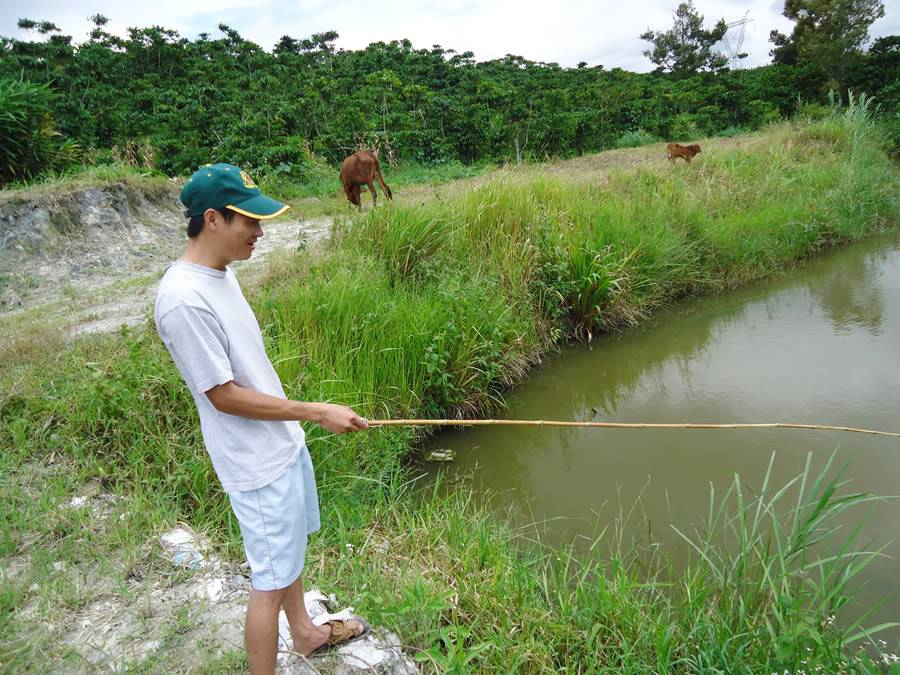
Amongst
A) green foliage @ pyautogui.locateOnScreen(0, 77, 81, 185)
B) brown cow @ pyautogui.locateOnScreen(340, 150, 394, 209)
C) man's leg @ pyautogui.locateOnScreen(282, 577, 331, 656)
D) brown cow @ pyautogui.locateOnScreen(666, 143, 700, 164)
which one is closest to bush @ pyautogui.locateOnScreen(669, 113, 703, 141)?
brown cow @ pyautogui.locateOnScreen(666, 143, 700, 164)

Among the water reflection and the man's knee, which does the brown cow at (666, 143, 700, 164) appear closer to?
the water reflection

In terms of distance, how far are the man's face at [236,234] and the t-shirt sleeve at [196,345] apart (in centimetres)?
19

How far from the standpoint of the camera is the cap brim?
4.74 feet

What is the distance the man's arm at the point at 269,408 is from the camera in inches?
55.7

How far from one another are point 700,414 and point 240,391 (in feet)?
11.1

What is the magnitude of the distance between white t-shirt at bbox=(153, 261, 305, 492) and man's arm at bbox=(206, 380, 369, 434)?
Answer: 0.13 ft

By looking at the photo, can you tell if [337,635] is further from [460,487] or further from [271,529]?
[460,487]

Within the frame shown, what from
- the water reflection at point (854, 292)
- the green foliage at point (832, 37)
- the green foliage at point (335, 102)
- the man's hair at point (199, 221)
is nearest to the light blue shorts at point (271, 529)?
the man's hair at point (199, 221)

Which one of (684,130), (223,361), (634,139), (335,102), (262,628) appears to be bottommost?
(262,628)

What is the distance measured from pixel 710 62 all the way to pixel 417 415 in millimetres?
23478

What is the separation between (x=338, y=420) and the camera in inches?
62.2

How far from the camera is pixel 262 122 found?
11055 millimetres

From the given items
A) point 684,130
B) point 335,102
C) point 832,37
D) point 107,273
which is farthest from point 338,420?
point 832,37

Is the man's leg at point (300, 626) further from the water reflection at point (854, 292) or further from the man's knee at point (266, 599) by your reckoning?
the water reflection at point (854, 292)
